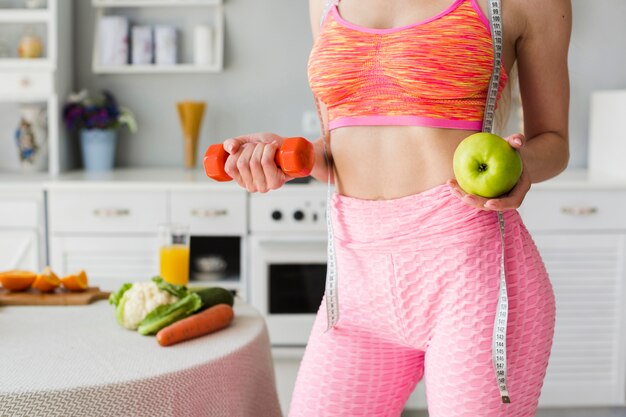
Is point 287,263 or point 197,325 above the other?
point 197,325

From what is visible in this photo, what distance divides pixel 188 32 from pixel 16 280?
2.13 meters

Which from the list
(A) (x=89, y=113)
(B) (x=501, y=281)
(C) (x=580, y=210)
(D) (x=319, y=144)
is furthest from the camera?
(A) (x=89, y=113)

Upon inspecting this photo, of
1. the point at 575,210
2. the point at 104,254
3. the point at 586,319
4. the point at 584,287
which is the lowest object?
the point at 586,319

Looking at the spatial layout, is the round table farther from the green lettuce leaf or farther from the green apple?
the green apple

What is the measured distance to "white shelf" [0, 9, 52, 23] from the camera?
138 inches

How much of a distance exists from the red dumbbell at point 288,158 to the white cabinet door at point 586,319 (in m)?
2.25

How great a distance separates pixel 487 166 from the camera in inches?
40.1

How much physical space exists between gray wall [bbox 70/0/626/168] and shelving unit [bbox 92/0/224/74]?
0.06 m

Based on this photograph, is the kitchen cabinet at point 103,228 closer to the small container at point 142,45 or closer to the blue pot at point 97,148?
the blue pot at point 97,148

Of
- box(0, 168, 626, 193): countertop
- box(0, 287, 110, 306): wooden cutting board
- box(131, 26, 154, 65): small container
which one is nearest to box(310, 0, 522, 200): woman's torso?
box(0, 287, 110, 306): wooden cutting board

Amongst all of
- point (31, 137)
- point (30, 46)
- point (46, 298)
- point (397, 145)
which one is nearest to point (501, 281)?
point (397, 145)

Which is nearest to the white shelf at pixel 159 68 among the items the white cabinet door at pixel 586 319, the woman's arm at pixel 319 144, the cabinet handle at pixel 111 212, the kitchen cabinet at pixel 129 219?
the kitchen cabinet at pixel 129 219

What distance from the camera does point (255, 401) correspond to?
166 centimetres

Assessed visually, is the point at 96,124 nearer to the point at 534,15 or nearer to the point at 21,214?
the point at 21,214
